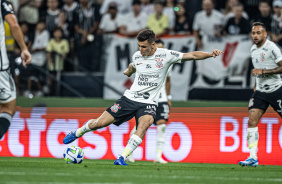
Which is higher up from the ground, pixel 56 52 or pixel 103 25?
pixel 103 25

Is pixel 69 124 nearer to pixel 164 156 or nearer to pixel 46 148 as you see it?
pixel 46 148

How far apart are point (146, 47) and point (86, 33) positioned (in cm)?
Result: 658

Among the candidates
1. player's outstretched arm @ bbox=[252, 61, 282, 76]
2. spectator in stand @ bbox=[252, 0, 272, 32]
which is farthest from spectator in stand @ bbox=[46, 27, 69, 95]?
player's outstretched arm @ bbox=[252, 61, 282, 76]

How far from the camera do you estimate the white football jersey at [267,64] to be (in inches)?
383

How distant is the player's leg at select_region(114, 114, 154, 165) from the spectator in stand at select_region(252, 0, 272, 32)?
19.2 ft

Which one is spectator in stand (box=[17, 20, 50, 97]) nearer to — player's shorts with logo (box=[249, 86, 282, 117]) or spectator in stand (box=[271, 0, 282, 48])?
spectator in stand (box=[271, 0, 282, 48])

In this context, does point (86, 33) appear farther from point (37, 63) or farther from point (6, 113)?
point (6, 113)

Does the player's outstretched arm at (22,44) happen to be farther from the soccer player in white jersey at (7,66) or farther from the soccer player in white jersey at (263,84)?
the soccer player in white jersey at (263,84)

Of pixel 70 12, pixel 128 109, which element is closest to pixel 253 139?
pixel 128 109

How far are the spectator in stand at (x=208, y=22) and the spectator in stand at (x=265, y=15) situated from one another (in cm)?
94

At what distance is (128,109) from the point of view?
8695mm

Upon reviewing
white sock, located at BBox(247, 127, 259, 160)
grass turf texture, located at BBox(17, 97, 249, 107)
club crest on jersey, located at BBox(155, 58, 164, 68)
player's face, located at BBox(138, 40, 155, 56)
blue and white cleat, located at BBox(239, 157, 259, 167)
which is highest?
player's face, located at BBox(138, 40, 155, 56)

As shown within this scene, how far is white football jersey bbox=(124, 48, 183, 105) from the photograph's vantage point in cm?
871

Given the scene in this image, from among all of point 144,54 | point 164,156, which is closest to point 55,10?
point 164,156
